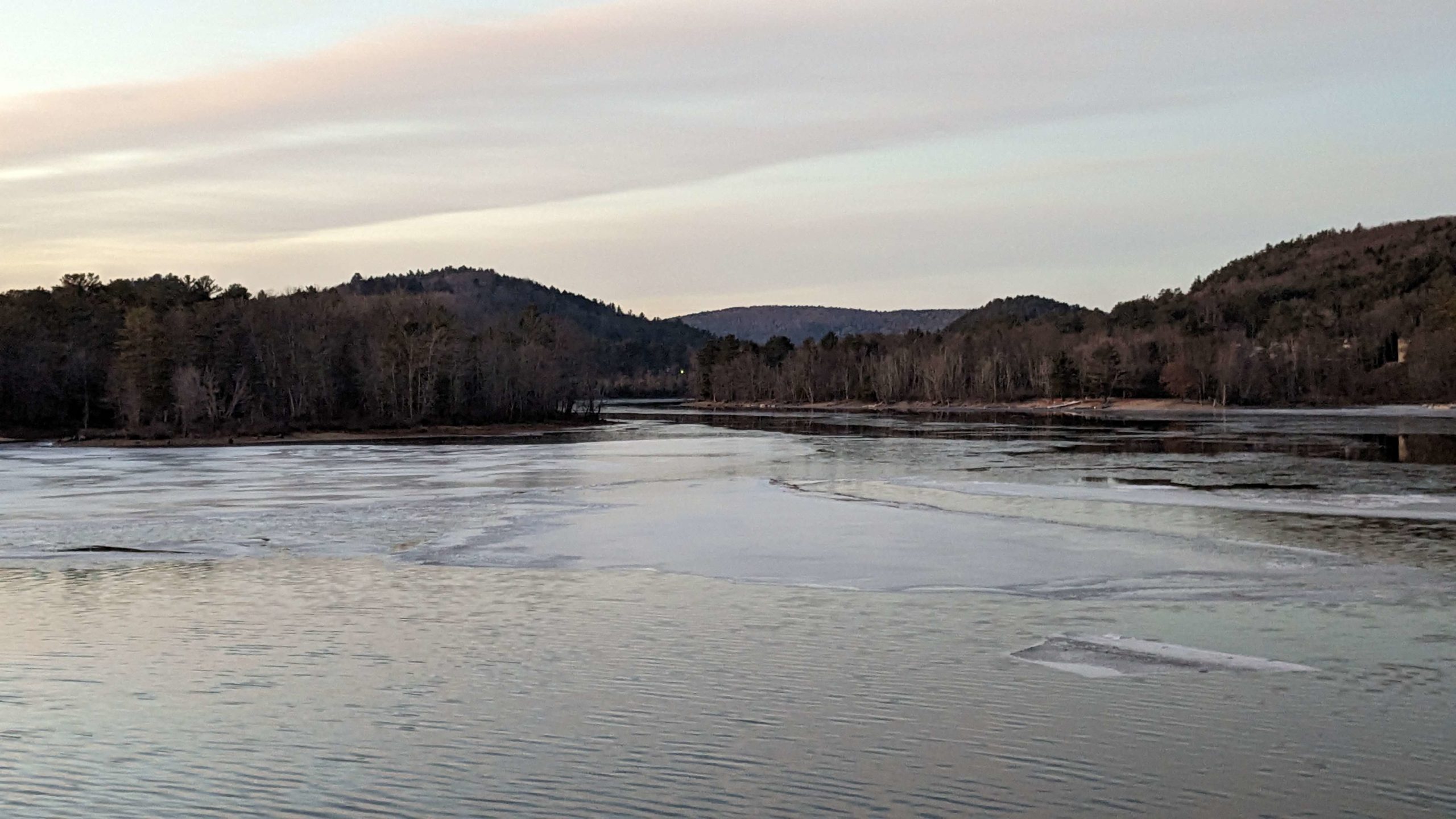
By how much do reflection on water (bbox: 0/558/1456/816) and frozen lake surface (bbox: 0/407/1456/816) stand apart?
39mm

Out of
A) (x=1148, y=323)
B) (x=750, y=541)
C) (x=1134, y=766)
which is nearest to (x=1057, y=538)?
(x=750, y=541)

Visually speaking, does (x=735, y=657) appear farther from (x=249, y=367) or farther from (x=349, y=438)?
(x=249, y=367)

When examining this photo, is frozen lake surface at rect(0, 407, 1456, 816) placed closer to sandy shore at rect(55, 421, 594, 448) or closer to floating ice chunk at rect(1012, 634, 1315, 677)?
floating ice chunk at rect(1012, 634, 1315, 677)

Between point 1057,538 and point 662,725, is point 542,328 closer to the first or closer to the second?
point 1057,538

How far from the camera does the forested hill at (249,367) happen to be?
263ft

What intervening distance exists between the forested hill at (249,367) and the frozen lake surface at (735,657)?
58.8m

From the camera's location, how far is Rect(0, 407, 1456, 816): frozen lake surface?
7680 mm

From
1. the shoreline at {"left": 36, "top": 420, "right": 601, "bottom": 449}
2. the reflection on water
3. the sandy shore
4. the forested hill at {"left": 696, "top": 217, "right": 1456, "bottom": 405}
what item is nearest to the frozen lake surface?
the reflection on water

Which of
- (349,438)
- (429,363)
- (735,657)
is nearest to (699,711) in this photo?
(735,657)

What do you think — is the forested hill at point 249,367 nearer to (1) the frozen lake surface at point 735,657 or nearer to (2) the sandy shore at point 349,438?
(2) the sandy shore at point 349,438

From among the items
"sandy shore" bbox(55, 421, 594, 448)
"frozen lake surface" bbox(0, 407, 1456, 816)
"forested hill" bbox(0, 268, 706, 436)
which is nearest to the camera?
"frozen lake surface" bbox(0, 407, 1456, 816)

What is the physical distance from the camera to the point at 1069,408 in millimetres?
137625

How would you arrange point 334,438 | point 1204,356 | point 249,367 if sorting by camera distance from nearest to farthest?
1. point 334,438
2. point 249,367
3. point 1204,356

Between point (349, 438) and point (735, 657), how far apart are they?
6759 centimetres
